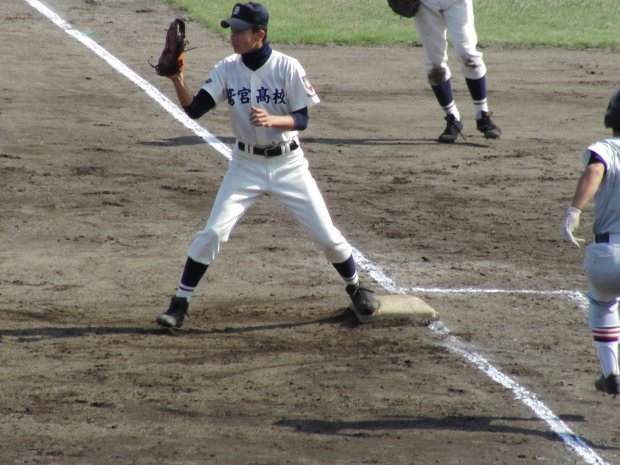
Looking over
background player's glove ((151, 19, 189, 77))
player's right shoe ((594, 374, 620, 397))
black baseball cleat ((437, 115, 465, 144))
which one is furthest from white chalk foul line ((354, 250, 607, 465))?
black baseball cleat ((437, 115, 465, 144))

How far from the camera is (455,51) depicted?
12.0 meters

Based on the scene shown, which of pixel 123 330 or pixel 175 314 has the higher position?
pixel 175 314

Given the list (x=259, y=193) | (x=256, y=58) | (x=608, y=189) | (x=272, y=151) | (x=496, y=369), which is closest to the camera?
(x=608, y=189)

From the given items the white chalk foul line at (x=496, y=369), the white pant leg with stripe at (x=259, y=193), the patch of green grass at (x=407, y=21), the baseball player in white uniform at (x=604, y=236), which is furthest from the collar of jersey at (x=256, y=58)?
the patch of green grass at (x=407, y=21)

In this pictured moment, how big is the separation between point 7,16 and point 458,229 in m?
11.2

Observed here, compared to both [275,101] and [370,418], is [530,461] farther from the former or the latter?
[275,101]

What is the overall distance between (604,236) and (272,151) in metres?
2.09

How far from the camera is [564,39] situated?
18.0 m

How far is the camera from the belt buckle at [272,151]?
270 inches

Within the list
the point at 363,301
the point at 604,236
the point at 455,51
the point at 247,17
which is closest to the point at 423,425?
the point at 604,236

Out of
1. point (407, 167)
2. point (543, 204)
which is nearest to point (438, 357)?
point (543, 204)

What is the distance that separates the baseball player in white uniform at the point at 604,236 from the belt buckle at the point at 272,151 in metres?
1.93

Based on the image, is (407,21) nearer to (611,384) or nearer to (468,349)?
(468,349)

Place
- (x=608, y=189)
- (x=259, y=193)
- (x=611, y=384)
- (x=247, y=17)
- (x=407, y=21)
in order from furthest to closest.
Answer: (x=407, y=21) → (x=259, y=193) → (x=247, y=17) → (x=611, y=384) → (x=608, y=189)
